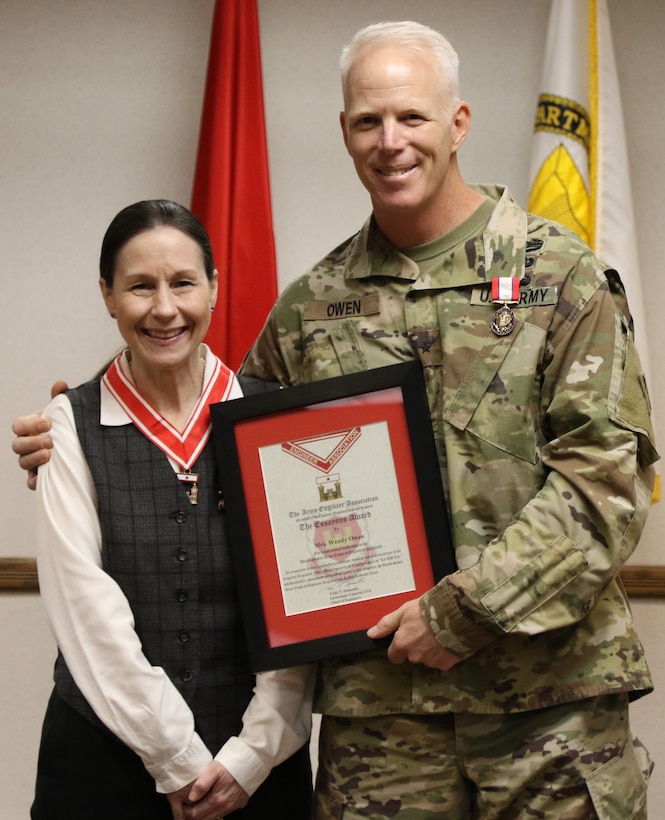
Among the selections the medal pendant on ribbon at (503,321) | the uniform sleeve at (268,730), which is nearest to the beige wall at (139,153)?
the medal pendant on ribbon at (503,321)

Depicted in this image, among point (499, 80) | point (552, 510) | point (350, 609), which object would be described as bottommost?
point (350, 609)

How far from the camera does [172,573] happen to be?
1.56 metres

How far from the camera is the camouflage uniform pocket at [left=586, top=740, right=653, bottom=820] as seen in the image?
1482 millimetres

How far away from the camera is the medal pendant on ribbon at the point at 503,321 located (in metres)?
1.55

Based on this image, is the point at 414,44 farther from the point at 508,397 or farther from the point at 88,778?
the point at 88,778

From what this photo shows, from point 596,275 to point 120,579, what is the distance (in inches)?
34.3

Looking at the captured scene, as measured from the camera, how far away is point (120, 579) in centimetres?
156

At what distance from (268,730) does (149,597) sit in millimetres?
277

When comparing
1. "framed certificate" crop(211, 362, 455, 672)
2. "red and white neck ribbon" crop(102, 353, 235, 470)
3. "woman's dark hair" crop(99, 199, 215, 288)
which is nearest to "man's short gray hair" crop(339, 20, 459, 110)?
"woman's dark hair" crop(99, 199, 215, 288)

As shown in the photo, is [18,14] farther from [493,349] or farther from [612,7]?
[493,349]

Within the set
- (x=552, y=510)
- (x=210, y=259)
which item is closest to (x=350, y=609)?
(x=552, y=510)

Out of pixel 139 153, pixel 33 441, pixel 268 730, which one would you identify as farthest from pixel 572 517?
pixel 139 153

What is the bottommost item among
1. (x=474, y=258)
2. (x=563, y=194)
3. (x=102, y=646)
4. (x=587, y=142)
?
(x=102, y=646)

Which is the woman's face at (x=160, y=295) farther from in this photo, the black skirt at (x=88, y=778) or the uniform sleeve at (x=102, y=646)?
the black skirt at (x=88, y=778)
